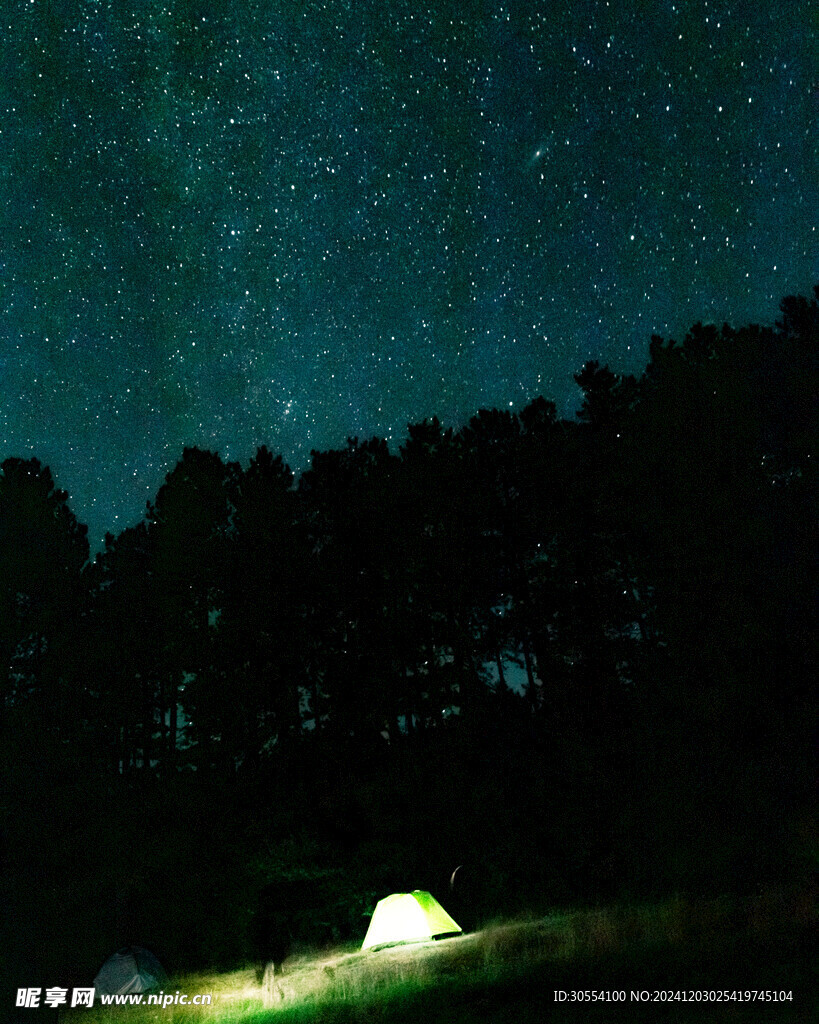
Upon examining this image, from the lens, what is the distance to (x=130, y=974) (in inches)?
720

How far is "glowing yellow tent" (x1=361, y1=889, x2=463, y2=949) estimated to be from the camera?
56.1 feet

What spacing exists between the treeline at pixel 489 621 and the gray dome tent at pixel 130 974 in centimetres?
506

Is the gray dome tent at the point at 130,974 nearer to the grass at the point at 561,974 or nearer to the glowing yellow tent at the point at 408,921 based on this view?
the grass at the point at 561,974

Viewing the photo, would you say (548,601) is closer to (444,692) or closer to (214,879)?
(444,692)

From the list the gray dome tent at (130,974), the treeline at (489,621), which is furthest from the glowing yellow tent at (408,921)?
the gray dome tent at (130,974)

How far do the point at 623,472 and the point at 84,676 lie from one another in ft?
69.1

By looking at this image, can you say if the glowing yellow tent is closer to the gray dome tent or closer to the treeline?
the treeline

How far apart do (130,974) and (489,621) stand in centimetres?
1650

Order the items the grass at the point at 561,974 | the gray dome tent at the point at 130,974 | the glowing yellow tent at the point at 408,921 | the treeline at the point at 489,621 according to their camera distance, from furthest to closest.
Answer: the treeline at the point at 489,621 → the gray dome tent at the point at 130,974 → the glowing yellow tent at the point at 408,921 → the grass at the point at 561,974

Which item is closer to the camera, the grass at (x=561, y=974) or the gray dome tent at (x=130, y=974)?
the grass at (x=561, y=974)

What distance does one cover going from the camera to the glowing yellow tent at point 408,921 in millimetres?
17094

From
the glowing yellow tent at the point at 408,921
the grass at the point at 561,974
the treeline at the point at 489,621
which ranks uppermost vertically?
the treeline at the point at 489,621

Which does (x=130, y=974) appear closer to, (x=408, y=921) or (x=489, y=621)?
(x=408, y=921)

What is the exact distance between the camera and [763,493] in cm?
2283
